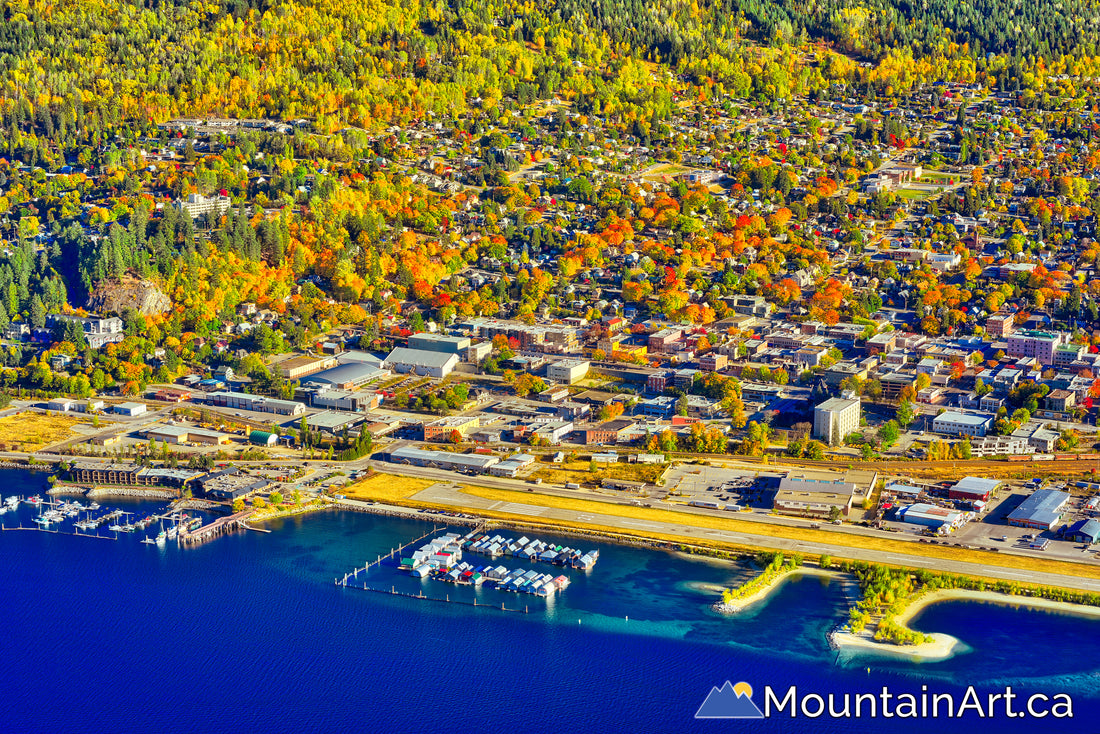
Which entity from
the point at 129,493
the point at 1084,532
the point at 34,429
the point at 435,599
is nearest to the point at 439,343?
the point at 34,429

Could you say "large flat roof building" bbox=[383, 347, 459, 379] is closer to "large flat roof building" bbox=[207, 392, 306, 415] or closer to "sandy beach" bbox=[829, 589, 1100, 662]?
"large flat roof building" bbox=[207, 392, 306, 415]

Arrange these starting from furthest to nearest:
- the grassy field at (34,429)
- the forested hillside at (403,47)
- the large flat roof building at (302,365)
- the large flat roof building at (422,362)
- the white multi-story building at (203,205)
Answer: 1. the forested hillside at (403,47)
2. the white multi-story building at (203,205)
3. the large flat roof building at (422,362)
4. the large flat roof building at (302,365)
5. the grassy field at (34,429)

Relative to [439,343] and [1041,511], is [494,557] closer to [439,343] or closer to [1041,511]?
[1041,511]

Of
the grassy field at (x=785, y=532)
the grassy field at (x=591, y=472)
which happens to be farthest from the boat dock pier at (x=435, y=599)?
the grassy field at (x=591, y=472)

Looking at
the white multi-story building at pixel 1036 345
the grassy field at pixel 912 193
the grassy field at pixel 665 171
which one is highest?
the grassy field at pixel 665 171

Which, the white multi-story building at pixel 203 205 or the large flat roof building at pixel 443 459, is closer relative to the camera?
the large flat roof building at pixel 443 459

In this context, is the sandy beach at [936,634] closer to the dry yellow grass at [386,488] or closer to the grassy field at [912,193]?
the dry yellow grass at [386,488]
